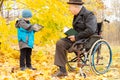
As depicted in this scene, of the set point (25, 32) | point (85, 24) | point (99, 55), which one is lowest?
point (99, 55)

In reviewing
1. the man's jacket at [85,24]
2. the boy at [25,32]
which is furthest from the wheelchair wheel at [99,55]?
the boy at [25,32]

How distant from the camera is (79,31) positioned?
21.8ft

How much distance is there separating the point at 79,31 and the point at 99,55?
0.90 metres

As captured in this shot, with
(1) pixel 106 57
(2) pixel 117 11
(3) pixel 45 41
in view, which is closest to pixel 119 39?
(2) pixel 117 11

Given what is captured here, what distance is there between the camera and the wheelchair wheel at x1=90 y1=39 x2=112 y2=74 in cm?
654

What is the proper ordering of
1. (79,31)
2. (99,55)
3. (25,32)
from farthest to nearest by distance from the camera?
1. (25,32)
2. (99,55)
3. (79,31)

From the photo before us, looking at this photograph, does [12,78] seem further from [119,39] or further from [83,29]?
[119,39]

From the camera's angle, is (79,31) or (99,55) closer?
(79,31)

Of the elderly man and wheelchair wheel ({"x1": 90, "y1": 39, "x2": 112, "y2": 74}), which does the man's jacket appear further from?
wheelchair wheel ({"x1": 90, "y1": 39, "x2": 112, "y2": 74})

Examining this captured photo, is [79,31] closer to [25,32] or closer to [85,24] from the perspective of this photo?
[85,24]

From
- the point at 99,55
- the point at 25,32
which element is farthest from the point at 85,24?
the point at 25,32

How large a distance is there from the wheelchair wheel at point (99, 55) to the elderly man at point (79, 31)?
0.27m

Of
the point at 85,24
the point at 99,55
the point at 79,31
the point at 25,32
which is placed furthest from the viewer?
the point at 25,32

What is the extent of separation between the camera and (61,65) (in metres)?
6.47
